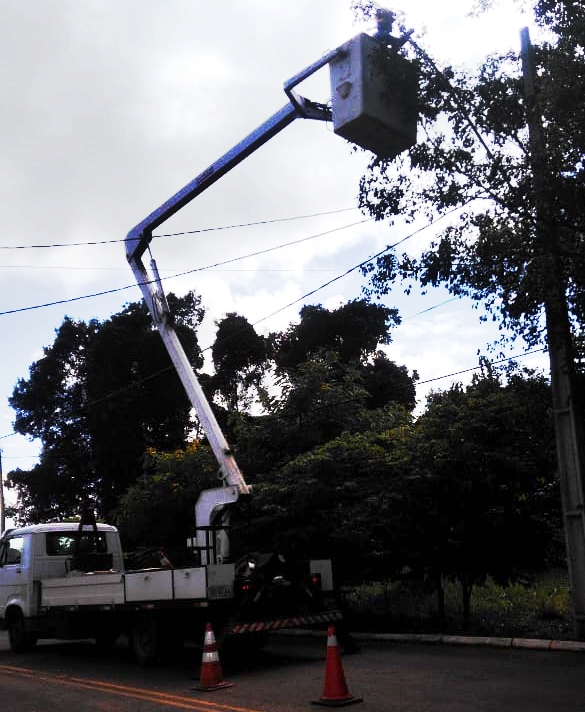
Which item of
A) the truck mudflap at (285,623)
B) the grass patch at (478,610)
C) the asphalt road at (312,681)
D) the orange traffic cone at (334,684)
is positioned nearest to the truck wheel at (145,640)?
the asphalt road at (312,681)

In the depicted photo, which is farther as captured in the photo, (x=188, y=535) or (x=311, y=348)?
(x=311, y=348)

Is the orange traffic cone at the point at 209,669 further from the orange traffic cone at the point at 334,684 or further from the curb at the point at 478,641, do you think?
the curb at the point at 478,641

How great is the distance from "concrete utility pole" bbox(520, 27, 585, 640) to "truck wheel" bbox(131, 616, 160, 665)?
631cm

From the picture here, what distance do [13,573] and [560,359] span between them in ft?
35.3

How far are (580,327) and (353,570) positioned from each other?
7902 millimetres

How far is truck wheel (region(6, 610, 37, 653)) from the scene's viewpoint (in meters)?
14.0

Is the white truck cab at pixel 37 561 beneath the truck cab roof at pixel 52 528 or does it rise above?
beneath

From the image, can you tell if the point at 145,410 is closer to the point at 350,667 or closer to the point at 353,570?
the point at 353,570

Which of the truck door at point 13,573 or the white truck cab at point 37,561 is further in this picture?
the truck door at point 13,573

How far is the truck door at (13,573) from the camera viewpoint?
14.2m

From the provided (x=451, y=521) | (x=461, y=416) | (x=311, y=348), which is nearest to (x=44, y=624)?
(x=451, y=521)

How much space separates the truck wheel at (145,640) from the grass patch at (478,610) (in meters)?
4.60

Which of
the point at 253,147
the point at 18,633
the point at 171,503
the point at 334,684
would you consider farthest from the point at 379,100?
the point at 171,503

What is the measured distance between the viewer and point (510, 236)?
8945mm
